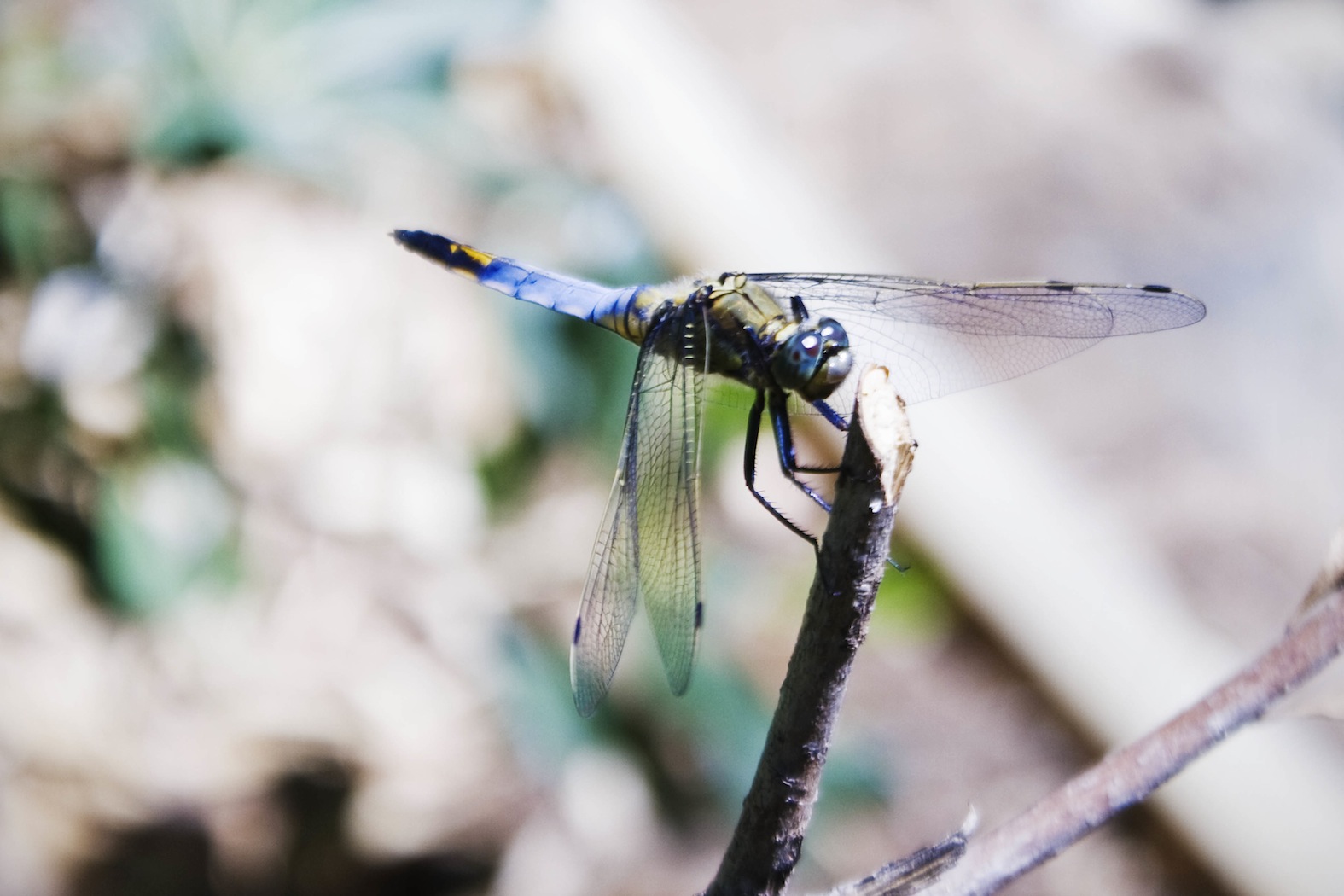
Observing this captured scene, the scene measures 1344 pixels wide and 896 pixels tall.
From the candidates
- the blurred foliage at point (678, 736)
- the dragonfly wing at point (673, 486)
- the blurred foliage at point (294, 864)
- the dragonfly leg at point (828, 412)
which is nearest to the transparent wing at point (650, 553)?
the dragonfly wing at point (673, 486)

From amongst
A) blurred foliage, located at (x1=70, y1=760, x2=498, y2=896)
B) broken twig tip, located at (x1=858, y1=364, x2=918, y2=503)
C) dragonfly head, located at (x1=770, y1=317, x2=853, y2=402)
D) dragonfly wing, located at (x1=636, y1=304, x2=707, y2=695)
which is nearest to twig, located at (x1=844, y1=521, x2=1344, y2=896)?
broken twig tip, located at (x1=858, y1=364, x2=918, y2=503)

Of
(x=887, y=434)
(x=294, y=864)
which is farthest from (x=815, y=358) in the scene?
(x=294, y=864)

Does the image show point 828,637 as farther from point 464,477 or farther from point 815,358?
point 464,477

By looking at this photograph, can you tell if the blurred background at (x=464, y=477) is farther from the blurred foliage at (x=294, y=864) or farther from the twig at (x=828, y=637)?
the twig at (x=828, y=637)

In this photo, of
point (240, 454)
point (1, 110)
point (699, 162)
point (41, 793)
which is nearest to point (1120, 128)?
point (699, 162)

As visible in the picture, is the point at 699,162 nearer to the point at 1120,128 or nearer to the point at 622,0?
the point at 622,0

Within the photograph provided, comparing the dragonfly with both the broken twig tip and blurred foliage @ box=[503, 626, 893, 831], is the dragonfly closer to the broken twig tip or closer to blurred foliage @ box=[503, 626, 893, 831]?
the broken twig tip

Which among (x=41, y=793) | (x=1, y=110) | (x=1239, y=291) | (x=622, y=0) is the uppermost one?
(x=622, y=0)
